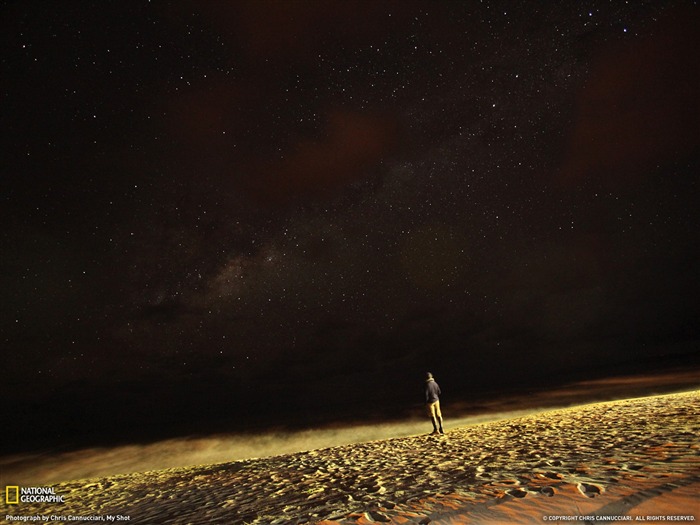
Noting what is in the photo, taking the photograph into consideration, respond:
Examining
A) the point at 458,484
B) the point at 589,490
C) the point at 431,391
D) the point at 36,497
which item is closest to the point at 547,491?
Result: the point at 589,490

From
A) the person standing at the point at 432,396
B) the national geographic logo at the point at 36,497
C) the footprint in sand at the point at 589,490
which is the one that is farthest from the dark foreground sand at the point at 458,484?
the person standing at the point at 432,396

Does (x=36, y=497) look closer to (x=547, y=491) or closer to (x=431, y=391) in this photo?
(x=431, y=391)

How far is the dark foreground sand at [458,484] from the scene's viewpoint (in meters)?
3.32

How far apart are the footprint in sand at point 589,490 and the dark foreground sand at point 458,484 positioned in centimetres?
1

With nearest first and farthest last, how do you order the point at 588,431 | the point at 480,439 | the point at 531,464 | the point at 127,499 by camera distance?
the point at 531,464
the point at 127,499
the point at 588,431
the point at 480,439

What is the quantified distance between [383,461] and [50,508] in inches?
302

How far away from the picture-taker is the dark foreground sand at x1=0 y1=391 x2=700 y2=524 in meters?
3.32

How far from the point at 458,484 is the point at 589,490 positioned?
1687mm

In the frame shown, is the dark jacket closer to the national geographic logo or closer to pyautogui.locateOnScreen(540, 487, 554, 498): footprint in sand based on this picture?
pyautogui.locateOnScreen(540, 487, 554, 498): footprint in sand

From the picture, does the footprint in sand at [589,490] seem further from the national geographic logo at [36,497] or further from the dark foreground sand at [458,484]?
the national geographic logo at [36,497]

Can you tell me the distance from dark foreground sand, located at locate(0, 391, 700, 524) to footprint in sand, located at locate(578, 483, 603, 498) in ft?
0.03

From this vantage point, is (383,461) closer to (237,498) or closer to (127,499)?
(237,498)

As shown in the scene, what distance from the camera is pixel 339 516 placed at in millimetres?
4047

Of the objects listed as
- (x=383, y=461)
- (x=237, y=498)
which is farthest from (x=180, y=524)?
(x=383, y=461)
